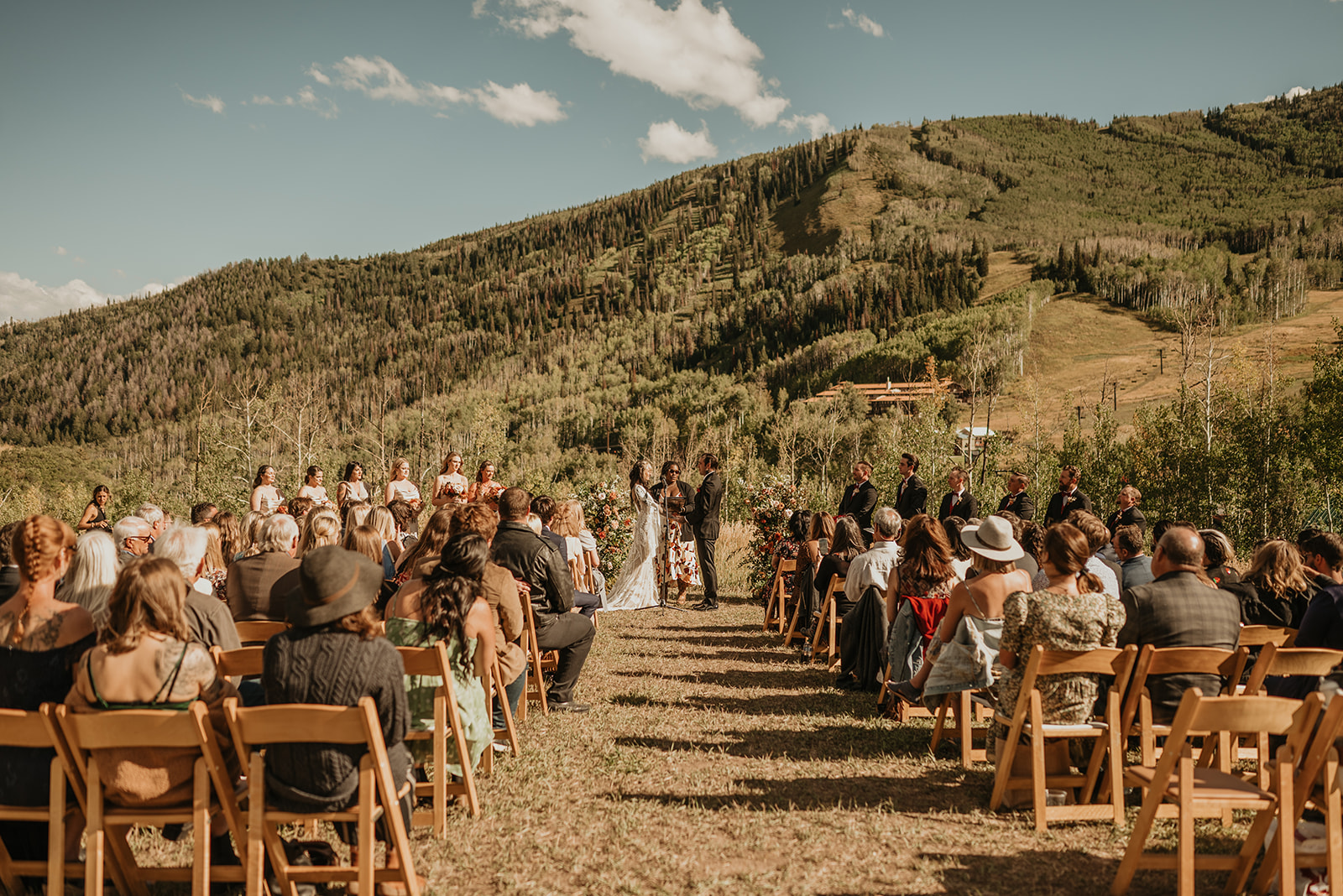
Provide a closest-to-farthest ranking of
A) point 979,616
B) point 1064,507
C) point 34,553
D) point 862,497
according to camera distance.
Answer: point 34,553 < point 979,616 < point 1064,507 < point 862,497

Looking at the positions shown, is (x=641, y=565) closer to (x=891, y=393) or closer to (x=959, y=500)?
(x=959, y=500)

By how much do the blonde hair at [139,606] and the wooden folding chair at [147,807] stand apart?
29cm

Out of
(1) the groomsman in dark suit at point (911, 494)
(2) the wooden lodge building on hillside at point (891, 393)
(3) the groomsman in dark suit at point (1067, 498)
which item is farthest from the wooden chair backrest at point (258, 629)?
(2) the wooden lodge building on hillside at point (891, 393)

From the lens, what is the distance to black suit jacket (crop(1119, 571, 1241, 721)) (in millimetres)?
4387

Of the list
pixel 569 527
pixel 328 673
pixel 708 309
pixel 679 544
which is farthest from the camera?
pixel 708 309

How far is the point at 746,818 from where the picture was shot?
14.4ft

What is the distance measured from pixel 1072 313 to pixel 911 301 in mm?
21037

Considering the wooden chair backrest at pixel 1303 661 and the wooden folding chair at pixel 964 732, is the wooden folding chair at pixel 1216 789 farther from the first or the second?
the wooden folding chair at pixel 964 732

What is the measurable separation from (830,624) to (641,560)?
521 centimetres

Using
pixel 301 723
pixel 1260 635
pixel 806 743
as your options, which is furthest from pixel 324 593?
pixel 1260 635

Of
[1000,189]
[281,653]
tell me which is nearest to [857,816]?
[281,653]

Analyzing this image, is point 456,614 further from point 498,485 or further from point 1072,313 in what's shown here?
point 1072,313

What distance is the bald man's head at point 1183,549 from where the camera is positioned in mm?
4504

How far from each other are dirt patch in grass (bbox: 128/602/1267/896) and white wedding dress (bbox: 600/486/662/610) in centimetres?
584
